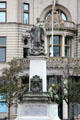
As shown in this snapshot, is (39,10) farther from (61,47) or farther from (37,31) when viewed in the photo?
(37,31)

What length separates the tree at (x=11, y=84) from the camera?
43.5 metres

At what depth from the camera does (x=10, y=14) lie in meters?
54.7

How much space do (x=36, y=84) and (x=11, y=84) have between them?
13.8 meters

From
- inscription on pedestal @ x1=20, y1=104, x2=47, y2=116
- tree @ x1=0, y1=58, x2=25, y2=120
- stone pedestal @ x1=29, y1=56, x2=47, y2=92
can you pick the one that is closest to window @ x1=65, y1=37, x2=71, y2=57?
tree @ x1=0, y1=58, x2=25, y2=120

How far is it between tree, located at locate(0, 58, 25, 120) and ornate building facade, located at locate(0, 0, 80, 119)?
6.30 m

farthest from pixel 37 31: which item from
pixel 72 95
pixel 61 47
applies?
pixel 61 47

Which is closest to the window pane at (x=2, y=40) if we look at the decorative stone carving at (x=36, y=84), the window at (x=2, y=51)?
the window at (x=2, y=51)

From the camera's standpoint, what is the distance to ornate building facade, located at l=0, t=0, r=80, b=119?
53469 millimetres

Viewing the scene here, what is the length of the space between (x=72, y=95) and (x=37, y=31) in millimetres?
12939

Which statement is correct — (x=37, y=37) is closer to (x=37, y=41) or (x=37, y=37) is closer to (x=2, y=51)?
(x=37, y=41)

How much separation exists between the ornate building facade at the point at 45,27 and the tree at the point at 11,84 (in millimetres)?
6296

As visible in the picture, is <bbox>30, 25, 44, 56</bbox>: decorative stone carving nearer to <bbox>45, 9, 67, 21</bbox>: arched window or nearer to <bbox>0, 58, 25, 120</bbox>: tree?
<bbox>0, 58, 25, 120</bbox>: tree

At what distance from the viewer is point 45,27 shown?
5319 centimetres

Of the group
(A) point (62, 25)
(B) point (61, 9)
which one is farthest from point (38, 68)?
(B) point (61, 9)
